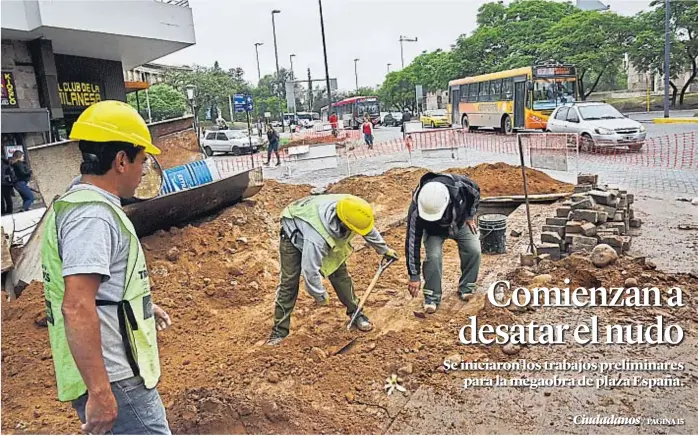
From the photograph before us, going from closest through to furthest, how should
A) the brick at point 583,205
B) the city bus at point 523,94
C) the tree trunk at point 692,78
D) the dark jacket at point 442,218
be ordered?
the dark jacket at point 442,218 → the brick at point 583,205 → the city bus at point 523,94 → the tree trunk at point 692,78

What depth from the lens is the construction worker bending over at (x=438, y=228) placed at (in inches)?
143

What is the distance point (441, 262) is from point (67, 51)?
7.09 m

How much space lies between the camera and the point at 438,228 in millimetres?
3848

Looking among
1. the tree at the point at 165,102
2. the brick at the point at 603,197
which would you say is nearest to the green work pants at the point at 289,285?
the brick at the point at 603,197

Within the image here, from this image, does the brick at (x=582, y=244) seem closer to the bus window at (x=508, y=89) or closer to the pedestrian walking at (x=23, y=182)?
the pedestrian walking at (x=23, y=182)

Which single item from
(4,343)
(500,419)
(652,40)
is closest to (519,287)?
(500,419)

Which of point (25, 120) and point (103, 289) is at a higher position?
point (25, 120)

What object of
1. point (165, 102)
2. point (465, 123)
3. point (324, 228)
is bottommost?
point (324, 228)

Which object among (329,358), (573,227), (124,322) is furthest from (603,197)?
(124,322)

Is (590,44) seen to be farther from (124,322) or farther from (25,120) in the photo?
(124,322)

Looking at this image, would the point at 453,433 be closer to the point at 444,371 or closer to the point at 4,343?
the point at 444,371

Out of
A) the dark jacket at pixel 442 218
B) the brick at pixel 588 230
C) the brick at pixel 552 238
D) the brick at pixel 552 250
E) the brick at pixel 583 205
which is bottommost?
the brick at pixel 552 250

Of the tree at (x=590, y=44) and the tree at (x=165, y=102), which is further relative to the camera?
the tree at (x=165, y=102)

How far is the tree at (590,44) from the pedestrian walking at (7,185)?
1144 centimetres
